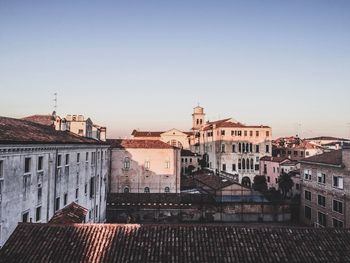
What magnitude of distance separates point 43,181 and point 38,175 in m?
0.79

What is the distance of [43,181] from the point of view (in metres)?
19.6

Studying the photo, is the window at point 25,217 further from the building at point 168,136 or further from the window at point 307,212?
the building at point 168,136

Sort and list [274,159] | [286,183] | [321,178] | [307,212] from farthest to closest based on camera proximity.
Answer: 1. [274,159]
2. [286,183]
3. [307,212]
4. [321,178]

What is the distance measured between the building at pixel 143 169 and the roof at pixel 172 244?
3191cm

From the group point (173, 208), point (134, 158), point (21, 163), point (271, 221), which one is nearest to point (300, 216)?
point (271, 221)

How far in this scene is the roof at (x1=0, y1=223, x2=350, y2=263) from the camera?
10.7 metres

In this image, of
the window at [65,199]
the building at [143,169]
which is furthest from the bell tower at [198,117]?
the window at [65,199]

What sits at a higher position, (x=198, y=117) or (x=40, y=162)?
(x=198, y=117)

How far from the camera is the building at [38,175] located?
604 inches

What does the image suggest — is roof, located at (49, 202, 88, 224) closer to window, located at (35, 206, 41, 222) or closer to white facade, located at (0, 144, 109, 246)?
white facade, located at (0, 144, 109, 246)

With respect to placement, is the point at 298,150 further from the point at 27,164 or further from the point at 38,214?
the point at 27,164

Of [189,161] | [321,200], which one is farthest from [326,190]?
[189,161]

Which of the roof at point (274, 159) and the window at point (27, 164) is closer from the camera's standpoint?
the window at point (27, 164)

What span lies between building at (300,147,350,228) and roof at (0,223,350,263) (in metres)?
17.4
